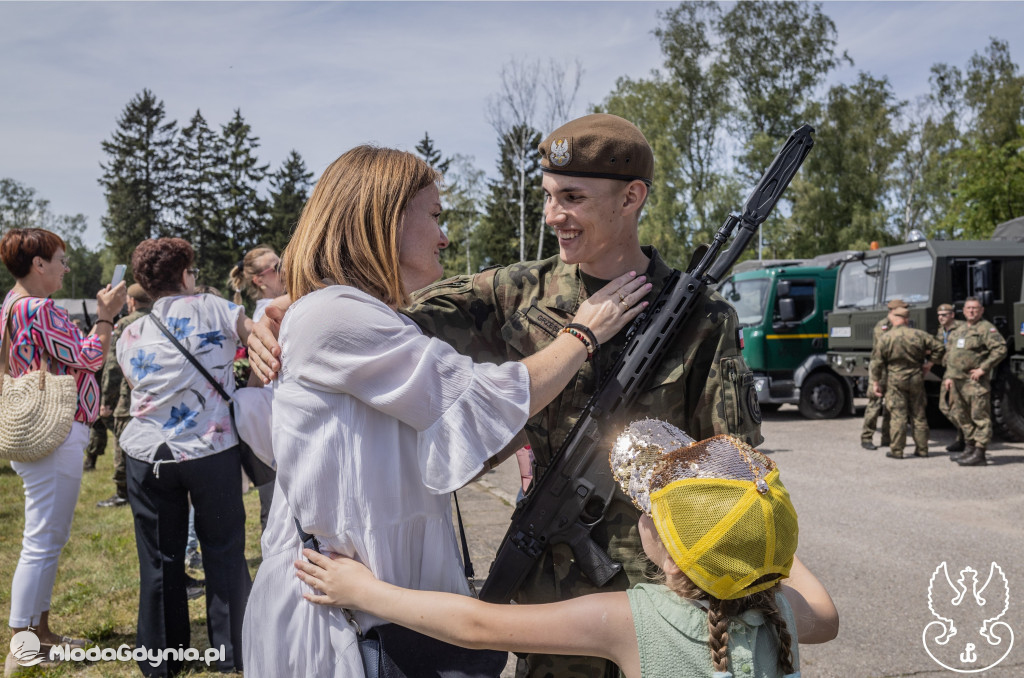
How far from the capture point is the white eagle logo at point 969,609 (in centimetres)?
441

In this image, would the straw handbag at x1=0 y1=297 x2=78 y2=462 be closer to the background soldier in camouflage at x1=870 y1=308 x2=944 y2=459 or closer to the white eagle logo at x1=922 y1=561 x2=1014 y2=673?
the white eagle logo at x1=922 y1=561 x2=1014 y2=673

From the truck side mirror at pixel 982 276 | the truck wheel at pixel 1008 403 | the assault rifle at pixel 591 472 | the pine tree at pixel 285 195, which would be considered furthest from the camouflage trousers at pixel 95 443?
the pine tree at pixel 285 195

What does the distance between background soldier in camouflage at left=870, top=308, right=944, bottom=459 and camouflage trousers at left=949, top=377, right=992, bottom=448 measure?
1.30 ft

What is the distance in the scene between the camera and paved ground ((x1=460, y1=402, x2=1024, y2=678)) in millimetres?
4355

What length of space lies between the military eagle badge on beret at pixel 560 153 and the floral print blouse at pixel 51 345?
324 centimetres

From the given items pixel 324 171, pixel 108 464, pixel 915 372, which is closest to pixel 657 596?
pixel 324 171

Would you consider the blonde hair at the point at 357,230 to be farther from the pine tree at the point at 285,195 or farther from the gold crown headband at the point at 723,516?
the pine tree at the point at 285,195

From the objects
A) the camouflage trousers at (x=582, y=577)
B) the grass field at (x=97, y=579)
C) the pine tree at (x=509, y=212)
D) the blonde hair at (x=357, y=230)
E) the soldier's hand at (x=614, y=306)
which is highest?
the pine tree at (x=509, y=212)

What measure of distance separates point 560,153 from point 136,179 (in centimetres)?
6493

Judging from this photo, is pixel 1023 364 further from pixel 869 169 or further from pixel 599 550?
pixel 869 169

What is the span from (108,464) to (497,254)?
30.3 meters

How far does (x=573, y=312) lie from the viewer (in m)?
2.23

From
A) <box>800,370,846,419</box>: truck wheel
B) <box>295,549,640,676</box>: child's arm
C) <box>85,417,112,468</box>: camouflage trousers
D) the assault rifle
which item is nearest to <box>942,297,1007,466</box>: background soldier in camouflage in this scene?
<box>800,370,846,419</box>: truck wheel

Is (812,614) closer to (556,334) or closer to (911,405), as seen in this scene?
(556,334)
